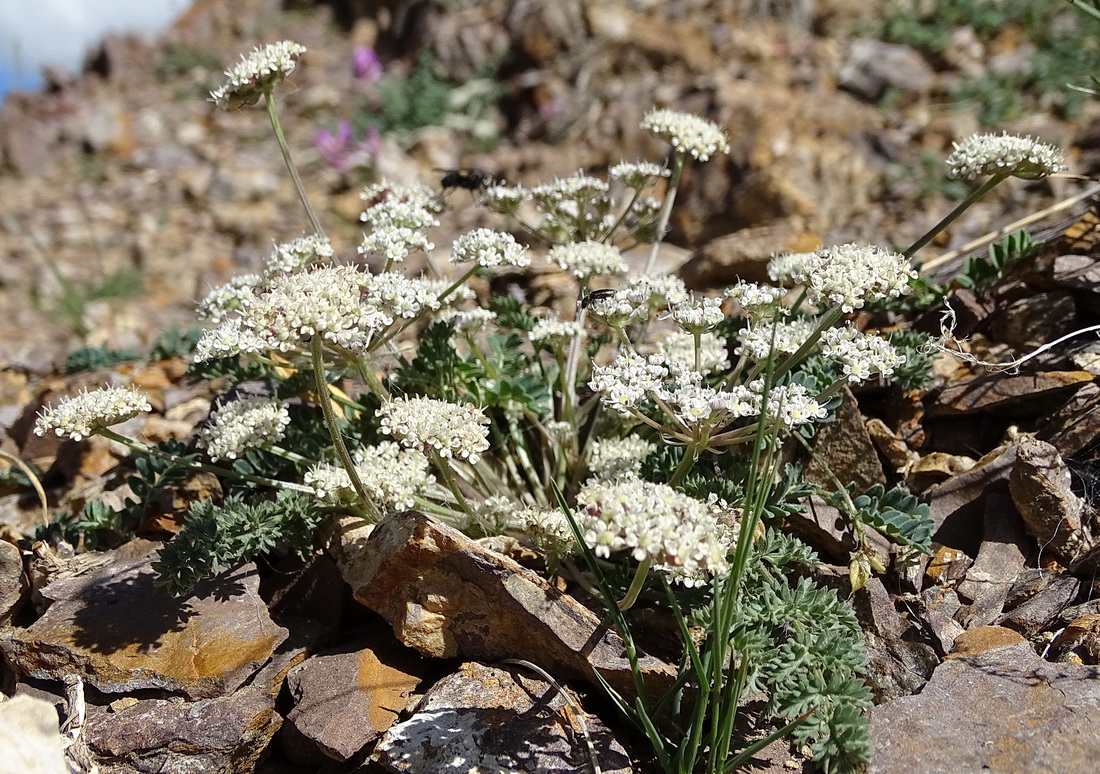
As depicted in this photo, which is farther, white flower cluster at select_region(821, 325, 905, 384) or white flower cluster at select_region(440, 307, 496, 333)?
white flower cluster at select_region(440, 307, 496, 333)

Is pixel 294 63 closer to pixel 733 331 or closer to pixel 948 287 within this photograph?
pixel 733 331

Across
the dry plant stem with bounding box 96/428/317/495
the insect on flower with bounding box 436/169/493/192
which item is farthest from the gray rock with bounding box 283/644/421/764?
the insect on flower with bounding box 436/169/493/192

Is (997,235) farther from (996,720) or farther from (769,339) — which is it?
(996,720)

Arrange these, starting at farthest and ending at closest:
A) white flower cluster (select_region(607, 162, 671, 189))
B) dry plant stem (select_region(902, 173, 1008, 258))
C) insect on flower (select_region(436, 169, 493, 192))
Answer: insect on flower (select_region(436, 169, 493, 192)), white flower cluster (select_region(607, 162, 671, 189)), dry plant stem (select_region(902, 173, 1008, 258))

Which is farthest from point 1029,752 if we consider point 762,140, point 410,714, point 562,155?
point 562,155

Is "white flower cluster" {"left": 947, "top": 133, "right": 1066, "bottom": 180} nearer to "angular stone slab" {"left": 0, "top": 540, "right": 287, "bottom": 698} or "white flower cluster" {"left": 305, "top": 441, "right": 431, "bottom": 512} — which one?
"white flower cluster" {"left": 305, "top": 441, "right": 431, "bottom": 512}

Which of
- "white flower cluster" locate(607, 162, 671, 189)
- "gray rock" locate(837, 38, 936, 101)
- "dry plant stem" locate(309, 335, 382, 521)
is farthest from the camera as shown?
"gray rock" locate(837, 38, 936, 101)

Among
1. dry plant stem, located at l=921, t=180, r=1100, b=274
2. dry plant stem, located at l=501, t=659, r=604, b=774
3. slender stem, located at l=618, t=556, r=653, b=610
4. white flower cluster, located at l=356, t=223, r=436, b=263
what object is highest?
white flower cluster, located at l=356, t=223, r=436, b=263
